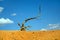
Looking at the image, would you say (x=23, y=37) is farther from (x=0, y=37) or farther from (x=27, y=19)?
(x=27, y=19)

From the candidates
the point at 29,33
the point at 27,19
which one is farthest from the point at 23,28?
the point at 29,33

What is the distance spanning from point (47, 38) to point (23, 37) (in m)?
1.57

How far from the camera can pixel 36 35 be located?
11398 mm

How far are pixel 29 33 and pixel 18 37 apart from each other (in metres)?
0.87

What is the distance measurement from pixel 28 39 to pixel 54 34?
177 cm

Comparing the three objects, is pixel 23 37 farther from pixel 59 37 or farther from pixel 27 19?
pixel 27 19

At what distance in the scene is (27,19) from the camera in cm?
1669

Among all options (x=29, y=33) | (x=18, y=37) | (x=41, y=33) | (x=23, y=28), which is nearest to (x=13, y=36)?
(x=18, y=37)

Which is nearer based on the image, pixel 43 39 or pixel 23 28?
pixel 43 39

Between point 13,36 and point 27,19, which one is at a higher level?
point 27,19

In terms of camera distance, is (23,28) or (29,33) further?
(23,28)

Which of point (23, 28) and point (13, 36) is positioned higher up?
point (23, 28)

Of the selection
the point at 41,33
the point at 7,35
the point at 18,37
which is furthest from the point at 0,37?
the point at 41,33

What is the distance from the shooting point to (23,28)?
16594 millimetres
